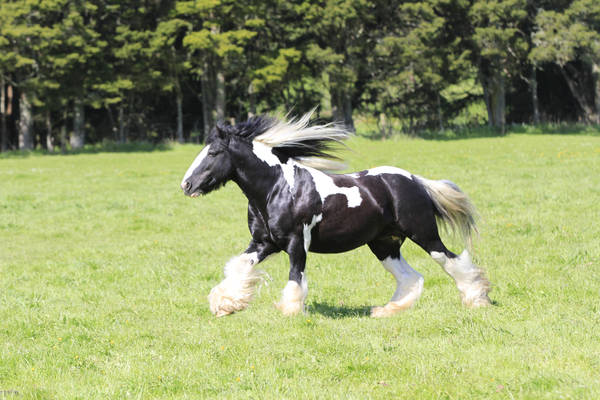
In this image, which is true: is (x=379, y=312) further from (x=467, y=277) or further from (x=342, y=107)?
(x=342, y=107)

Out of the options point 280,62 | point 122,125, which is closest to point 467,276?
point 280,62

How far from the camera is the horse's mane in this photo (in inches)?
320

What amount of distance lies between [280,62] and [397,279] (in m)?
36.5

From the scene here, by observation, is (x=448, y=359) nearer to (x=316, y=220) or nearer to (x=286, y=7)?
(x=316, y=220)

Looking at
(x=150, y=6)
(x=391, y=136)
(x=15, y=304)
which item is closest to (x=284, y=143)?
(x=15, y=304)

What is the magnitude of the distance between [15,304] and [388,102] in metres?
41.7

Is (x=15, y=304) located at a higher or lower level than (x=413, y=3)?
lower

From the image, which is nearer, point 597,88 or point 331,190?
point 331,190

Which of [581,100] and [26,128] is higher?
[581,100]

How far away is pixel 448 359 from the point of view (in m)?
6.32

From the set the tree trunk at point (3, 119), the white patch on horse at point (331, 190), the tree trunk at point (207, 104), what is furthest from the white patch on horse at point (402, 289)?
the tree trunk at point (207, 104)

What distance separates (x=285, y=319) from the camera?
25.3ft

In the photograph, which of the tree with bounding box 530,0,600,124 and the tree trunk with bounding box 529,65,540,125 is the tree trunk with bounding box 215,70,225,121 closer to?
the tree with bounding box 530,0,600,124

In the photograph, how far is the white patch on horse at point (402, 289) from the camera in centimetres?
836
